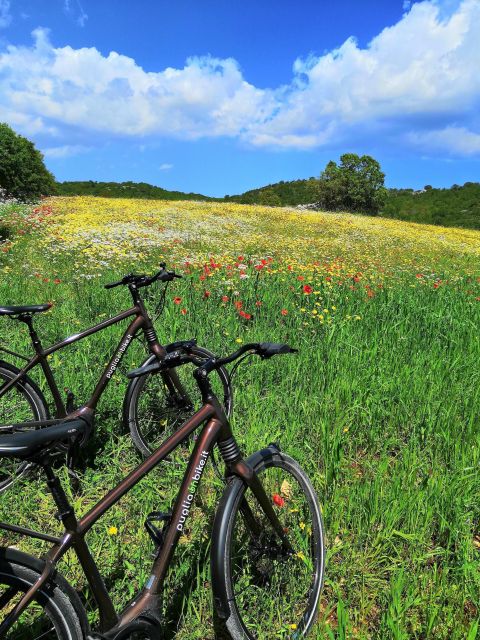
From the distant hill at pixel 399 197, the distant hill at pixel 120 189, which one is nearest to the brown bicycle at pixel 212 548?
the distant hill at pixel 399 197

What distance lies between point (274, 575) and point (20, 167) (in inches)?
1776

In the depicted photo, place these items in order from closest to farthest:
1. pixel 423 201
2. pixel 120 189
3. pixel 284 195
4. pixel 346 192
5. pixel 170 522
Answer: pixel 170 522, pixel 120 189, pixel 346 192, pixel 423 201, pixel 284 195

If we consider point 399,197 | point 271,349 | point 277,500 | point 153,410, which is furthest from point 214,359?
point 399,197

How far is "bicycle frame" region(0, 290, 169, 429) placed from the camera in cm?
326

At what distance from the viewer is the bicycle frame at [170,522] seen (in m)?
1.64

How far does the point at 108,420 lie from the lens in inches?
160

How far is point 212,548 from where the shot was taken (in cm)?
205

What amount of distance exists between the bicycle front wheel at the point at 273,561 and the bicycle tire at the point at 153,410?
4.45ft

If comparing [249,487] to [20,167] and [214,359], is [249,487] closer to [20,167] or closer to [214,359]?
[214,359]

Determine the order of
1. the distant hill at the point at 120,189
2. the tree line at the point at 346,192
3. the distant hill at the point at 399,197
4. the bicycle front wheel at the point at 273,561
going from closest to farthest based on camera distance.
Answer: the bicycle front wheel at the point at 273,561
the tree line at the point at 346,192
the distant hill at the point at 120,189
the distant hill at the point at 399,197

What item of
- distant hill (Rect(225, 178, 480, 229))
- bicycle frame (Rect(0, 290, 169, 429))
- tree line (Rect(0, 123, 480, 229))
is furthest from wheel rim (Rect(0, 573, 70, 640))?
distant hill (Rect(225, 178, 480, 229))

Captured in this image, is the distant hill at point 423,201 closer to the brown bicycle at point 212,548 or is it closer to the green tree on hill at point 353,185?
the green tree on hill at point 353,185

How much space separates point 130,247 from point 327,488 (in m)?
9.44

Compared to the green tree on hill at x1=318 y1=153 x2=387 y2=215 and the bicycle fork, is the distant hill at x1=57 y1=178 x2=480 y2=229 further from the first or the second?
the bicycle fork
